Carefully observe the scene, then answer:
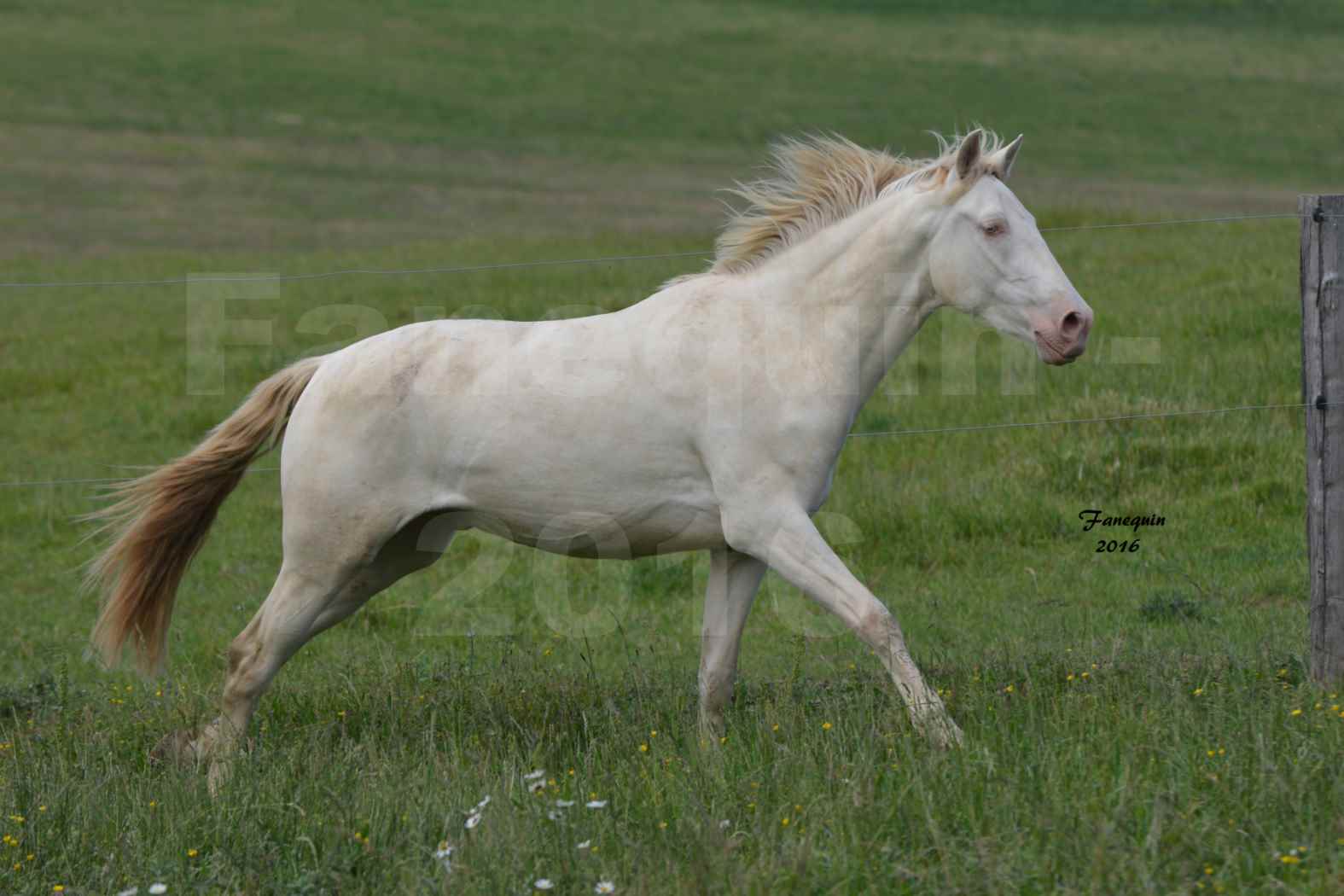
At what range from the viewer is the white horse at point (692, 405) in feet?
17.4

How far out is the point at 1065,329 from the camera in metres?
5.14

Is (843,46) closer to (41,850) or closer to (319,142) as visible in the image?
(319,142)

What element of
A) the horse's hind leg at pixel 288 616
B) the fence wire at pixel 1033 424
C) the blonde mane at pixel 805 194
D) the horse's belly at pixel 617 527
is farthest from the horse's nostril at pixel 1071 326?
the horse's hind leg at pixel 288 616

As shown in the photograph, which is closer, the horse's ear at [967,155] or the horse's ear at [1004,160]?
the horse's ear at [967,155]

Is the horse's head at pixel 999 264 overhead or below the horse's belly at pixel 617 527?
overhead

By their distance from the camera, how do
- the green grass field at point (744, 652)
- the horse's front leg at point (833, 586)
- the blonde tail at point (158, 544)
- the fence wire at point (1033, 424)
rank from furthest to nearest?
the fence wire at point (1033, 424) < the blonde tail at point (158, 544) < the horse's front leg at point (833, 586) < the green grass field at point (744, 652)

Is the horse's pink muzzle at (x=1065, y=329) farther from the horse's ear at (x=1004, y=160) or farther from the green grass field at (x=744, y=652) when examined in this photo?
the green grass field at (x=744, y=652)

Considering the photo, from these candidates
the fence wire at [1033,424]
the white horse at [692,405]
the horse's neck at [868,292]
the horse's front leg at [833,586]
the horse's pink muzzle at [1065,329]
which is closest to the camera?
the horse's front leg at [833,586]

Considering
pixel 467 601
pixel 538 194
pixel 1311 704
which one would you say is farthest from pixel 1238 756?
pixel 538 194

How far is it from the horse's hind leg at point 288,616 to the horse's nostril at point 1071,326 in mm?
2273

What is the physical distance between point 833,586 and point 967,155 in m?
1.46

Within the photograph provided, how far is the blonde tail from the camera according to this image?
20.3 ft

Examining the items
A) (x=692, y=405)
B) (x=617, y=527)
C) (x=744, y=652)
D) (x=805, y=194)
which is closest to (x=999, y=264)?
(x=805, y=194)

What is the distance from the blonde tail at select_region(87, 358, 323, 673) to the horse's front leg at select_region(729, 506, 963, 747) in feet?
6.80
